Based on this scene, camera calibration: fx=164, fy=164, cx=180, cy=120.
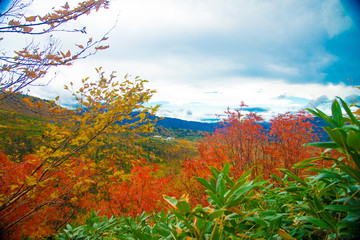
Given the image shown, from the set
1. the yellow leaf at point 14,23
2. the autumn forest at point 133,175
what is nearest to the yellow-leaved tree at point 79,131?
the autumn forest at point 133,175

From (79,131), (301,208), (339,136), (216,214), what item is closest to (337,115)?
(339,136)

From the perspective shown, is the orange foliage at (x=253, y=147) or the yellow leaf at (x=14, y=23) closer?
the yellow leaf at (x=14, y=23)

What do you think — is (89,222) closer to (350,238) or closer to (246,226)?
(246,226)

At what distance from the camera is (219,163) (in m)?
8.48

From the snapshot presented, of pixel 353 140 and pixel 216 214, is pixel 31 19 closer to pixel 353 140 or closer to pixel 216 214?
pixel 216 214

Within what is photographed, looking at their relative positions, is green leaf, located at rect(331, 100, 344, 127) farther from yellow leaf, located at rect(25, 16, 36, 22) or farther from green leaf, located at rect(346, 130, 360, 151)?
yellow leaf, located at rect(25, 16, 36, 22)

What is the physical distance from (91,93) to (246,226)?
3325 mm

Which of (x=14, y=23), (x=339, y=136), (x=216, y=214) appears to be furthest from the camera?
(x=14, y=23)

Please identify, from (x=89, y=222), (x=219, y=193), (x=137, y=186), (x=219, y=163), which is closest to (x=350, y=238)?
(x=219, y=193)

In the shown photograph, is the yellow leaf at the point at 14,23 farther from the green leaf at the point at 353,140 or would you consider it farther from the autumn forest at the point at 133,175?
the green leaf at the point at 353,140

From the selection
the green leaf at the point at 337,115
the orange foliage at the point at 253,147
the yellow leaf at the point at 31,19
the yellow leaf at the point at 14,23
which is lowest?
the orange foliage at the point at 253,147

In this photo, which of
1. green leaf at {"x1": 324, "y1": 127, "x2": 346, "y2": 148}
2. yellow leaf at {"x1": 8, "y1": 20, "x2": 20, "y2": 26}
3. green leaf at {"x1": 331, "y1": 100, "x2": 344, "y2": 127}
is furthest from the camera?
yellow leaf at {"x1": 8, "y1": 20, "x2": 20, "y2": 26}

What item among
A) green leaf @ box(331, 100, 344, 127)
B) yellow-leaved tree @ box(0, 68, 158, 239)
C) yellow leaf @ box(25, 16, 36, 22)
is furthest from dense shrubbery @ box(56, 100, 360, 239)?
yellow leaf @ box(25, 16, 36, 22)

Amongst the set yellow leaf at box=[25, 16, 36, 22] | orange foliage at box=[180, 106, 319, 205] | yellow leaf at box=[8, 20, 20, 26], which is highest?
yellow leaf at box=[25, 16, 36, 22]
